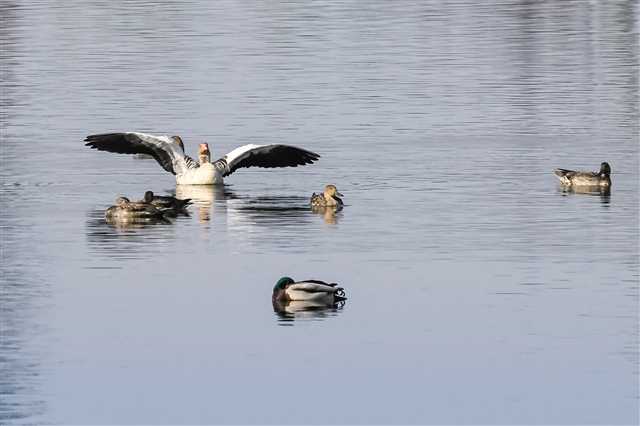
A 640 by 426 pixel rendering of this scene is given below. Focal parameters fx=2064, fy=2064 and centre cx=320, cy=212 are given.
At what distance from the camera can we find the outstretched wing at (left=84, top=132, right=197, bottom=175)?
40.6 m

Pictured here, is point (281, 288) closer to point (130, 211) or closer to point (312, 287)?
point (312, 287)

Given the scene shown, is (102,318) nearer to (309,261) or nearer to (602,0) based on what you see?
(309,261)

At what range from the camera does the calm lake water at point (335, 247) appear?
23.4 meters

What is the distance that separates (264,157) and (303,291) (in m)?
13.0

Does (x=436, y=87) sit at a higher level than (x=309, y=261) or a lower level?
higher

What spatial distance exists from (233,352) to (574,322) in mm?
4579

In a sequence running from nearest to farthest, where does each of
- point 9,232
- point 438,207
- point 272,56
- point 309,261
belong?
point 309,261 < point 9,232 < point 438,207 < point 272,56

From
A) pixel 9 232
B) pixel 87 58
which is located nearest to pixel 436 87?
pixel 87 58

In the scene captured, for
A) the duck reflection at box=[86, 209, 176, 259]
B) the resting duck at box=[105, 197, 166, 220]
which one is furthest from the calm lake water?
the resting duck at box=[105, 197, 166, 220]

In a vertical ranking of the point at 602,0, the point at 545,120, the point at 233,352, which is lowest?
the point at 233,352

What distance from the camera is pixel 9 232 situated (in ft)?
113

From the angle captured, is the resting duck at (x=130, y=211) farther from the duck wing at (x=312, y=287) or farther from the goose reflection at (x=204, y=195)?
the duck wing at (x=312, y=287)

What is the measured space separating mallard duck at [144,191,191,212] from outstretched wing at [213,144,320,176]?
3559mm

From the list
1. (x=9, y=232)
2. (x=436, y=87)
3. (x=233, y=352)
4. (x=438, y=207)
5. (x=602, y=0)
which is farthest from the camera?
(x=602, y=0)
